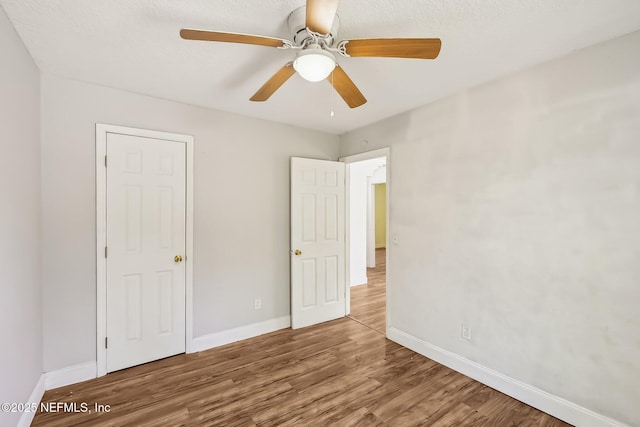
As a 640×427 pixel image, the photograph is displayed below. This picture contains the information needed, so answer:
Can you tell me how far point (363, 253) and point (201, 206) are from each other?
3.42 meters

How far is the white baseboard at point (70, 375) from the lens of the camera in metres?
2.23

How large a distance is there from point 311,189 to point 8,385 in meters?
2.86

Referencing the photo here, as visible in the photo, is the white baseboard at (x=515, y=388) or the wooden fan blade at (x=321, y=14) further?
the white baseboard at (x=515, y=388)

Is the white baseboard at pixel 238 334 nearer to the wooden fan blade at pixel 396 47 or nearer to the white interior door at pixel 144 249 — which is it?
the white interior door at pixel 144 249

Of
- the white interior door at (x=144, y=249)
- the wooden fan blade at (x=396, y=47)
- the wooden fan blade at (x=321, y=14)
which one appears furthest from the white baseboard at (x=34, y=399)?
the wooden fan blade at (x=396, y=47)

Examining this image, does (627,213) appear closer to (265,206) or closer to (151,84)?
(265,206)

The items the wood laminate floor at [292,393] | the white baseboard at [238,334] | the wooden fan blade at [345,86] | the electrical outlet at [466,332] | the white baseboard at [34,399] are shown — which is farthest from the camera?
the white baseboard at [238,334]

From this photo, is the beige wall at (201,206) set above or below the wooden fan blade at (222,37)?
below

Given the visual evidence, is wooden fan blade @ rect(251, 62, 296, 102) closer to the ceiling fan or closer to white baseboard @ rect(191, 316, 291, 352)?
the ceiling fan

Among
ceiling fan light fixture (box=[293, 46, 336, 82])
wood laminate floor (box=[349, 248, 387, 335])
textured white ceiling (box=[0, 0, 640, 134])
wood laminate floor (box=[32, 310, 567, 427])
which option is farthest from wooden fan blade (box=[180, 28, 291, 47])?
wood laminate floor (box=[349, 248, 387, 335])

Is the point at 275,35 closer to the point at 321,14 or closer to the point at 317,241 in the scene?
the point at 321,14

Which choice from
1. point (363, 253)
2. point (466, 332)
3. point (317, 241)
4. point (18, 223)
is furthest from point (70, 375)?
point (363, 253)

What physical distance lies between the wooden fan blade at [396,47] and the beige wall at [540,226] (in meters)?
1.23

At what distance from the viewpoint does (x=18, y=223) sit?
1750 millimetres
